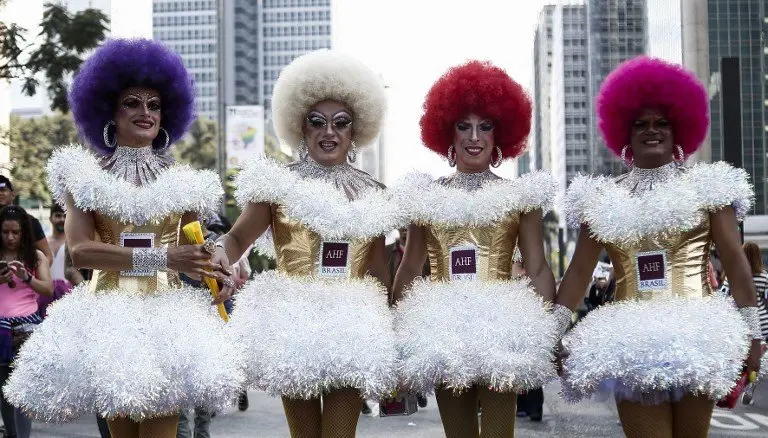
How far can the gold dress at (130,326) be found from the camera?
4266mm

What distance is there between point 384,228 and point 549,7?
568ft

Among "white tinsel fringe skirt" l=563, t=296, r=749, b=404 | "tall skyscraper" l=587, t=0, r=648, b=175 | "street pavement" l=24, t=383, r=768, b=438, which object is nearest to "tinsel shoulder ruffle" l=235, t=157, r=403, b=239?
"white tinsel fringe skirt" l=563, t=296, r=749, b=404

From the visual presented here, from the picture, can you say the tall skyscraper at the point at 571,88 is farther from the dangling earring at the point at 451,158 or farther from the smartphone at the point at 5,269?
the dangling earring at the point at 451,158

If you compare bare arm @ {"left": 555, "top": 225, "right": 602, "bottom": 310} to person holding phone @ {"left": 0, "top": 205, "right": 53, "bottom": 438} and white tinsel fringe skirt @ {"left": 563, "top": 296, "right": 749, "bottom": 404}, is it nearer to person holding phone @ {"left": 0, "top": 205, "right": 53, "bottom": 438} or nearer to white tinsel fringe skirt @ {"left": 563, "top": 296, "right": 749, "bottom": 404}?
white tinsel fringe skirt @ {"left": 563, "top": 296, "right": 749, "bottom": 404}

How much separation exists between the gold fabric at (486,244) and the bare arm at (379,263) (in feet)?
0.87

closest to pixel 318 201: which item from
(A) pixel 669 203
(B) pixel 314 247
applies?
(B) pixel 314 247

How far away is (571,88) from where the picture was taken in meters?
147

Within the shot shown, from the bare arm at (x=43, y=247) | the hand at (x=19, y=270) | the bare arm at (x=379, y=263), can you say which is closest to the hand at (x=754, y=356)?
the bare arm at (x=379, y=263)

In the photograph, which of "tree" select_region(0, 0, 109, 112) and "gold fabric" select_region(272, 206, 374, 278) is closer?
"gold fabric" select_region(272, 206, 374, 278)

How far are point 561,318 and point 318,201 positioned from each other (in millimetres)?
1294

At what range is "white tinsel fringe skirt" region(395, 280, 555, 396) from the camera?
186 inches

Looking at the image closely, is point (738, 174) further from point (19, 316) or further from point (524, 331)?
point (19, 316)

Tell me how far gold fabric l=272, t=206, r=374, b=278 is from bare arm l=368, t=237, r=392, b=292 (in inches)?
1.7

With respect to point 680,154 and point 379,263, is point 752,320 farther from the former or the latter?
point 379,263
